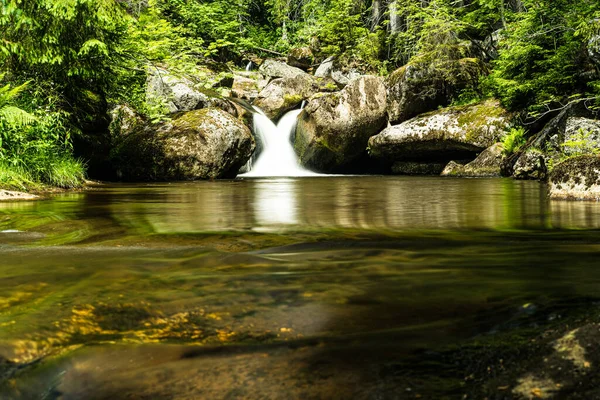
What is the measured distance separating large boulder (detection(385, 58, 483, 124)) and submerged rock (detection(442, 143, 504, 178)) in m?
3.31

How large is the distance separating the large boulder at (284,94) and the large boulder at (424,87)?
4703 millimetres

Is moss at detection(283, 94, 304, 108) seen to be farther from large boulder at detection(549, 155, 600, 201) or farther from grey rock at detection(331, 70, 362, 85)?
large boulder at detection(549, 155, 600, 201)

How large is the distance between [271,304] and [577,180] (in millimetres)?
6574

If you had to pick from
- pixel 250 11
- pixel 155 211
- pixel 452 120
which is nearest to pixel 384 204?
pixel 155 211

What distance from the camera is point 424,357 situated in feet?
4.66

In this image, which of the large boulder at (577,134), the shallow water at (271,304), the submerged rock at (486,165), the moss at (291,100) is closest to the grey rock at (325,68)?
the moss at (291,100)

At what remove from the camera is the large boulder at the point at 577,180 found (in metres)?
6.93

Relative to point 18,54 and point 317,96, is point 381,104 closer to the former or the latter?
point 317,96

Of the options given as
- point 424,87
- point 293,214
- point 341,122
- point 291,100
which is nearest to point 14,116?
point 293,214

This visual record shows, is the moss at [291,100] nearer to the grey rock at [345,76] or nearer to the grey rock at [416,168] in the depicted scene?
the grey rock at [345,76]

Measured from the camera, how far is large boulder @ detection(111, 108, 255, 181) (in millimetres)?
14008

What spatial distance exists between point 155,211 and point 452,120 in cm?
1287

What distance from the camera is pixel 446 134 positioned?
1633 centimetres

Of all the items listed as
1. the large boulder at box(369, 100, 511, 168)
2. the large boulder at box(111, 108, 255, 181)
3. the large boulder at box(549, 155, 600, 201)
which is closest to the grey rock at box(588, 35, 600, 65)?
the large boulder at box(369, 100, 511, 168)
